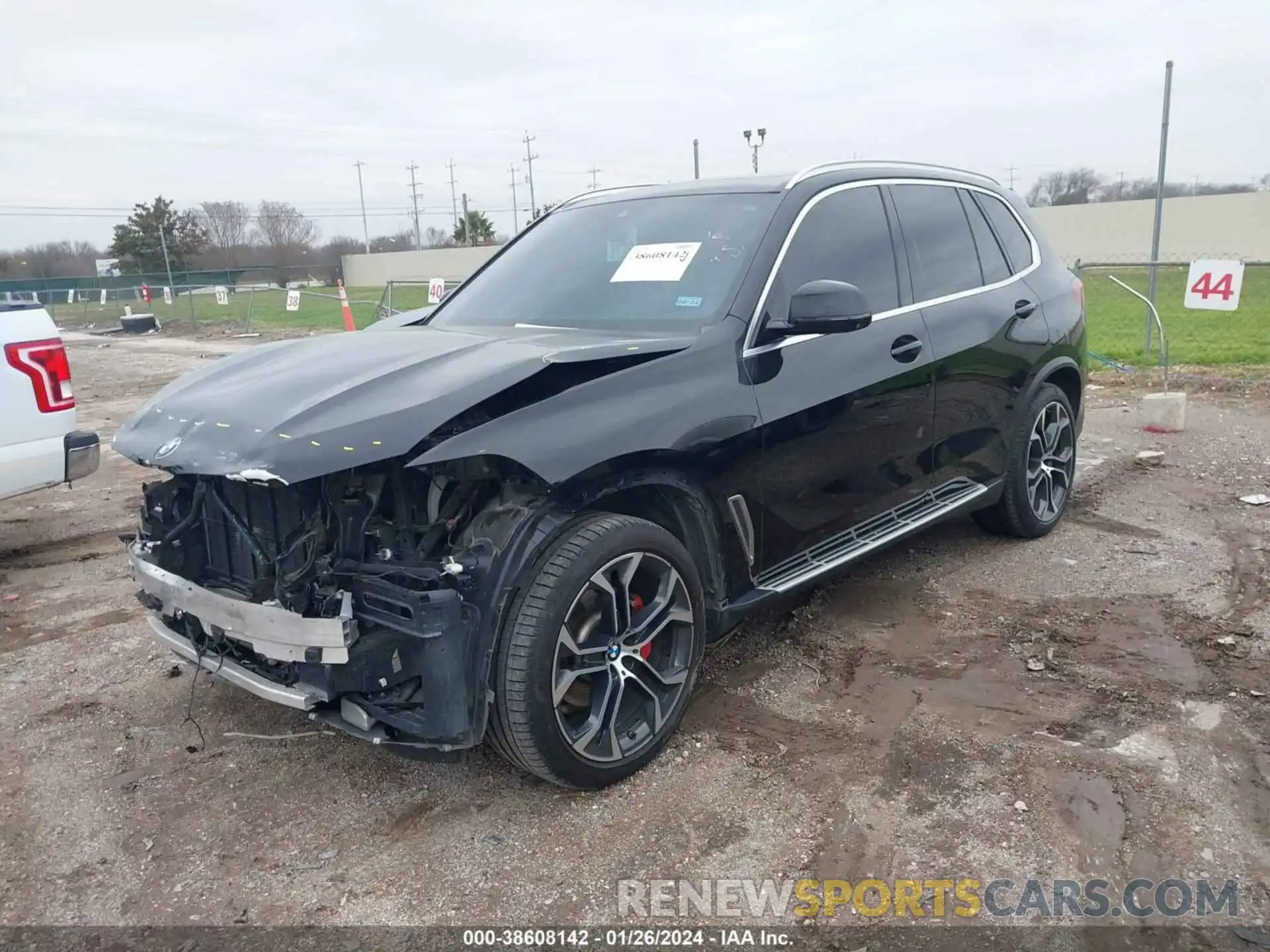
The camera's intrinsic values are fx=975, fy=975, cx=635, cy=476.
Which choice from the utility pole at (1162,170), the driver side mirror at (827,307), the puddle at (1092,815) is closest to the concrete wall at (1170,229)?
the utility pole at (1162,170)

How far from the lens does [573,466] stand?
2.86 meters

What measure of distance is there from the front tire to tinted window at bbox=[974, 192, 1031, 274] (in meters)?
2.97

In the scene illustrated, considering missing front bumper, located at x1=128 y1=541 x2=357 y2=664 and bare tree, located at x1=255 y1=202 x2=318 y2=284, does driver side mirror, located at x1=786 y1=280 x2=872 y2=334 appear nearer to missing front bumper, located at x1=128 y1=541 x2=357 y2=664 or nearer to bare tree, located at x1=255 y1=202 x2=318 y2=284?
missing front bumper, located at x1=128 y1=541 x2=357 y2=664

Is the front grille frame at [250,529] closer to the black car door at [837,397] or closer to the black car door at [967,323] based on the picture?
the black car door at [837,397]

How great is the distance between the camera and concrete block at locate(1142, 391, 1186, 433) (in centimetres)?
820

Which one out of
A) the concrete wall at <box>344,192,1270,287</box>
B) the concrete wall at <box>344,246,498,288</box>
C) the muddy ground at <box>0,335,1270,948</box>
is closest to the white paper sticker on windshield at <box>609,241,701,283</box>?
the muddy ground at <box>0,335,1270,948</box>

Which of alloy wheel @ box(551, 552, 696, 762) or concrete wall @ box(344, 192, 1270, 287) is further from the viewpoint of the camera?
concrete wall @ box(344, 192, 1270, 287)

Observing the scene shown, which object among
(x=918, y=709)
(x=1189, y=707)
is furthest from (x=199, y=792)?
(x=1189, y=707)

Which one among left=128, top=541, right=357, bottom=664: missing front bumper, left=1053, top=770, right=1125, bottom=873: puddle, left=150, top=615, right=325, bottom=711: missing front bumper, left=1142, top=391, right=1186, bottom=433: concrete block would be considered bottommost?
left=1053, top=770, right=1125, bottom=873: puddle

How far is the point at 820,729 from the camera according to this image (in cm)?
351

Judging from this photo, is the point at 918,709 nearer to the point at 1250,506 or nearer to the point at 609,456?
the point at 609,456

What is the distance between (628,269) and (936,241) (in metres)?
1.60

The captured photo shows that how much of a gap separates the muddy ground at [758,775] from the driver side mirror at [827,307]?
1.42 metres

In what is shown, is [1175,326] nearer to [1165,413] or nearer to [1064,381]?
[1165,413]
